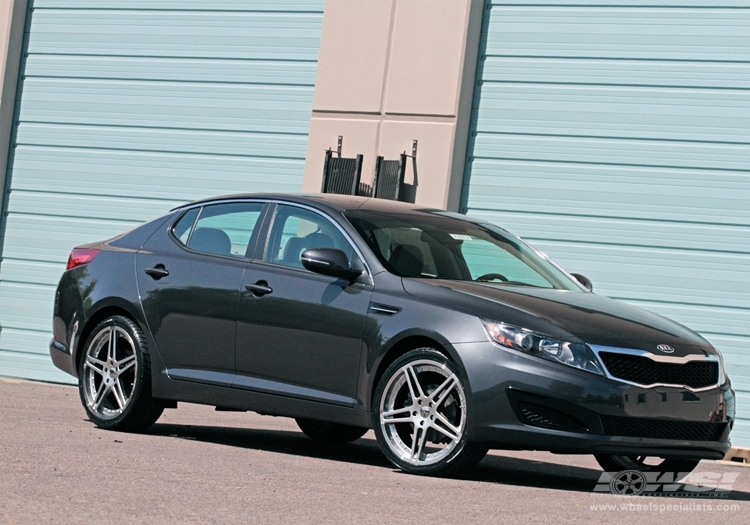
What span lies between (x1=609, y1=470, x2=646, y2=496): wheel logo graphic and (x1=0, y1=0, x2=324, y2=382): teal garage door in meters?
6.95

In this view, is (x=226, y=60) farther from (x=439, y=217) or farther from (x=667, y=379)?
(x=667, y=379)

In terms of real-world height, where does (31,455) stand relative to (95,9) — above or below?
below

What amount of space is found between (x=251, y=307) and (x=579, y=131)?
220 inches

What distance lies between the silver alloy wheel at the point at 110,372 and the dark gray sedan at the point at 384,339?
13 mm

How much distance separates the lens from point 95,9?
15.7 m

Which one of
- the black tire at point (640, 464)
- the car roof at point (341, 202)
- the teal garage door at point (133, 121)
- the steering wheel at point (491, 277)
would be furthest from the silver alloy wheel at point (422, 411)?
the teal garage door at point (133, 121)

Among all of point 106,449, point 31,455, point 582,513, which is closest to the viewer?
point 582,513

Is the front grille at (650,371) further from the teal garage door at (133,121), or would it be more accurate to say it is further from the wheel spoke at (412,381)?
the teal garage door at (133,121)

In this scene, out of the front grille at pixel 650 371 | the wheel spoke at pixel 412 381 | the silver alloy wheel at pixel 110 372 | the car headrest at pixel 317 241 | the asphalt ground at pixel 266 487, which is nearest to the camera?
the asphalt ground at pixel 266 487

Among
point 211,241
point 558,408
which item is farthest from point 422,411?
point 211,241

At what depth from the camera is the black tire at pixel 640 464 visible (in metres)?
7.77

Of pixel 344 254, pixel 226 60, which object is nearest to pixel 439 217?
pixel 344 254

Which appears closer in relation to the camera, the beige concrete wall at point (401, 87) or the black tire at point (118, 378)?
the black tire at point (118, 378)

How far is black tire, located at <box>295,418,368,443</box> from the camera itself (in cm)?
915
